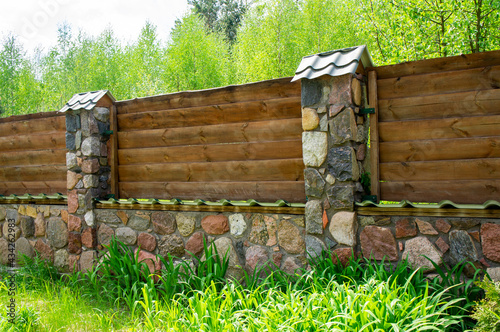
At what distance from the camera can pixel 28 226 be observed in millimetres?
5418

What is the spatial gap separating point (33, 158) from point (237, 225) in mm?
3502

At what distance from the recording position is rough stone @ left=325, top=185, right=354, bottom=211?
127 inches

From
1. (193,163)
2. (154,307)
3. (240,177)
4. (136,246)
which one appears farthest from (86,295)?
(240,177)

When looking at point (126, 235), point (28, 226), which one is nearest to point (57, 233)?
point (28, 226)

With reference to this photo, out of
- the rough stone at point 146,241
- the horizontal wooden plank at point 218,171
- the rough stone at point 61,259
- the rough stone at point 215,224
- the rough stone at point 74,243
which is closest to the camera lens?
the horizontal wooden plank at point 218,171

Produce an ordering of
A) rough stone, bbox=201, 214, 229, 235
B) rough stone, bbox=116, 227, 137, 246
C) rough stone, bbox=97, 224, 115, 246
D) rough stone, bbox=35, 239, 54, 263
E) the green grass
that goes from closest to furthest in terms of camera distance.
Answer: the green grass < rough stone, bbox=201, 214, 229, 235 < rough stone, bbox=116, 227, 137, 246 < rough stone, bbox=97, 224, 115, 246 < rough stone, bbox=35, 239, 54, 263

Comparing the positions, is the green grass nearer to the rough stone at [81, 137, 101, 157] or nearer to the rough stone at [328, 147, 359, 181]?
the rough stone at [328, 147, 359, 181]

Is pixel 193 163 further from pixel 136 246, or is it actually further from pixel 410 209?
pixel 410 209

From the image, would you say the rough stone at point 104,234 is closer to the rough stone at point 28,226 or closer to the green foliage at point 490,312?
the rough stone at point 28,226

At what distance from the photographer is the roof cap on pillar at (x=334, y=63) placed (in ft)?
10.6

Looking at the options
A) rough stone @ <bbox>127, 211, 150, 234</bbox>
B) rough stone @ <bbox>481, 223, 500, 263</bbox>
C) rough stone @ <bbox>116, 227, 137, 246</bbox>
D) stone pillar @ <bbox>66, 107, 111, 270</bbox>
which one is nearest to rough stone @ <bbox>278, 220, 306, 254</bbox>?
rough stone @ <bbox>481, 223, 500, 263</bbox>

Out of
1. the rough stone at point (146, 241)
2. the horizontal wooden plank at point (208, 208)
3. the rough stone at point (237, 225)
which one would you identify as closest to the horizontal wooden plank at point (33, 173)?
the horizontal wooden plank at point (208, 208)

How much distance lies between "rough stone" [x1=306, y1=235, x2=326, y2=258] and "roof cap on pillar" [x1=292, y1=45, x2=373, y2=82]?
4.52 feet

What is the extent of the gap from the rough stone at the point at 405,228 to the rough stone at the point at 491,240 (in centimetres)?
47
